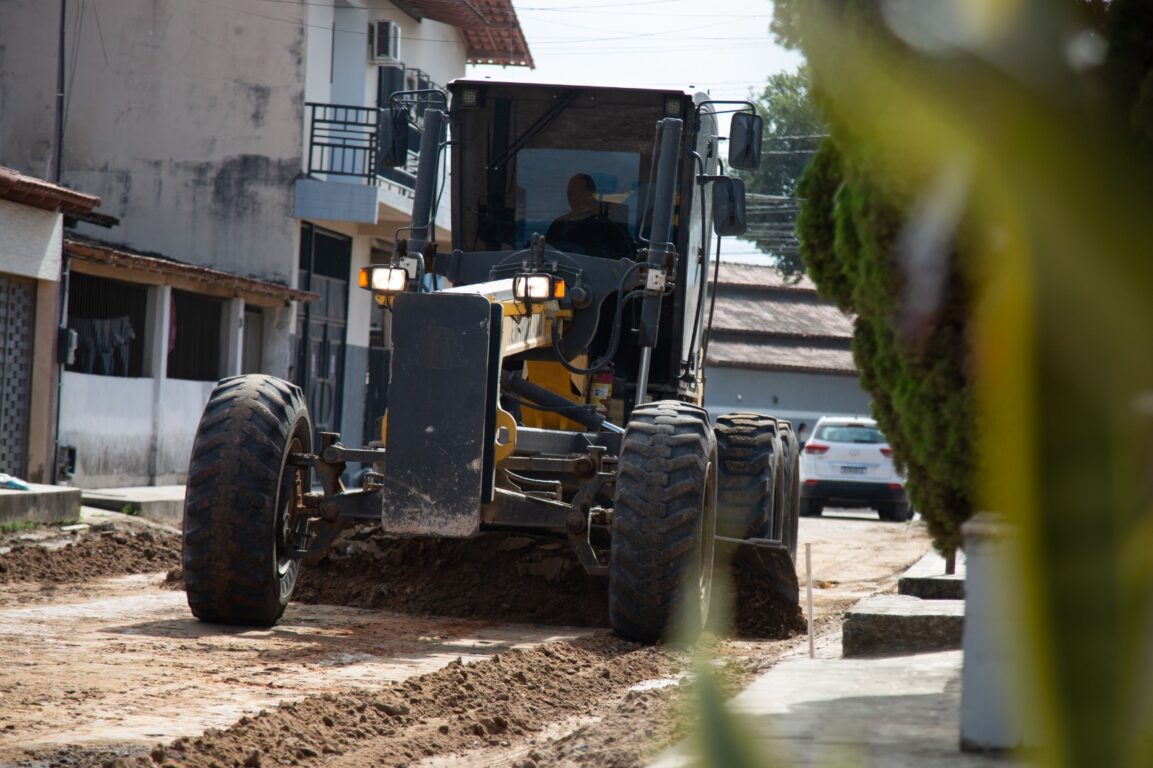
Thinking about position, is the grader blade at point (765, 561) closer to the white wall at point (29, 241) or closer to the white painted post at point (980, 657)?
the white painted post at point (980, 657)

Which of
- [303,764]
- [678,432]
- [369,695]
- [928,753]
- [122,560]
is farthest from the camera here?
[122,560]

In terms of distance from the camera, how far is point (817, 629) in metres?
9.48

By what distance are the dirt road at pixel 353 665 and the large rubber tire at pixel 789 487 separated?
0.63 meters

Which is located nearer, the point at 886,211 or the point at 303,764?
the point at 886,211

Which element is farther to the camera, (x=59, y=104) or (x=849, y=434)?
(x=849, y=434)

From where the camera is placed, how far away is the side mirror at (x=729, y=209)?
9.43 meters

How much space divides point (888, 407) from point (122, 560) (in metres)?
8.20

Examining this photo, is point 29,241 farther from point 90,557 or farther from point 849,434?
point 849,434

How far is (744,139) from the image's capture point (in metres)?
9.03

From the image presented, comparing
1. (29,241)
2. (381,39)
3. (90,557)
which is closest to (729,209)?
(90,557)

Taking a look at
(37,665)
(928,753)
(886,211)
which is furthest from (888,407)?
(37,665)

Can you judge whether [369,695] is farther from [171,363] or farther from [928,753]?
[171,363]

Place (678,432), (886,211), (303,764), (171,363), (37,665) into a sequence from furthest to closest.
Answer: (171,363) → (678,432) → (37,665) → (303,764) → (886,211)

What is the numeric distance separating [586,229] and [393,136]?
4.57ft
